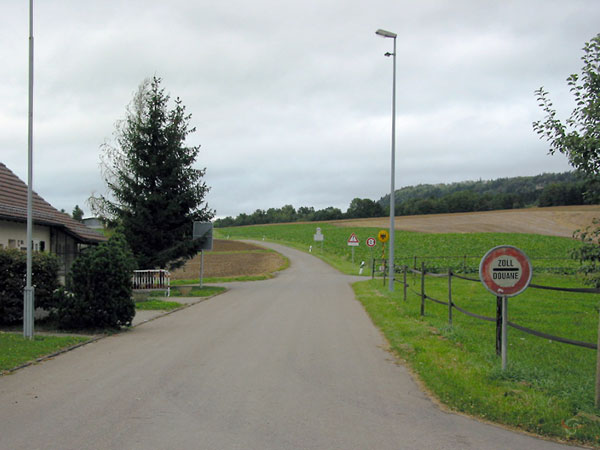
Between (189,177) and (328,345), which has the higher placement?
(189,177)

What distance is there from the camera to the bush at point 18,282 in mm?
12461

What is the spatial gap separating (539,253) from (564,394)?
45.3 m

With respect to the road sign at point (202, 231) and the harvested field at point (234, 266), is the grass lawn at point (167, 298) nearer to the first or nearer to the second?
the road sign at point (202, 231)

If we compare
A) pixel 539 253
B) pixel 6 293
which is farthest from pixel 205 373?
pixel 539 253

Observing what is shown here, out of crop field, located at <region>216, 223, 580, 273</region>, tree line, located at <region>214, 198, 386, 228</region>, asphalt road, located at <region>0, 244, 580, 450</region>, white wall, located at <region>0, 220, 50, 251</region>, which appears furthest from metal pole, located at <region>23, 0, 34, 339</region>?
tree line, located at <region>214, 198, 386, 228</region>

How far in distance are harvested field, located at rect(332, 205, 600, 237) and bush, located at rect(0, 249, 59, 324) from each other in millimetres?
58619

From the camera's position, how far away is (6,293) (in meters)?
12.5

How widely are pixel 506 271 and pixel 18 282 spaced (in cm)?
1062

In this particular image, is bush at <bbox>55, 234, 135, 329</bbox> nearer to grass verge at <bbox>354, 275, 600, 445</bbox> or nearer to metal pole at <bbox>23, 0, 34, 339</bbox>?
metal pole at <bbox>23, 0, 34, 339</bbox>

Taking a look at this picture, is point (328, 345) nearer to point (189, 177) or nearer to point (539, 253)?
point (189, 177)

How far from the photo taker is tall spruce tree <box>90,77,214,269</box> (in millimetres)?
25812

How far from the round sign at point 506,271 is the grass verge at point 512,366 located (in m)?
1.08

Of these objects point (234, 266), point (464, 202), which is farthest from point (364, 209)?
point (234, 266)

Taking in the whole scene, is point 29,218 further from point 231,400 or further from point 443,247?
point 443,247
